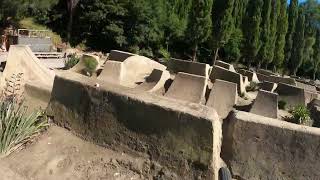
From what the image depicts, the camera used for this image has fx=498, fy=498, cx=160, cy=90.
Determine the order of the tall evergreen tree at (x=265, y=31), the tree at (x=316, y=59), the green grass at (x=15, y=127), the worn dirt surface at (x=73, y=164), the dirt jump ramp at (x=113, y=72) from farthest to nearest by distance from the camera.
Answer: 1. the tree at (x=316, y=59)
2. the tall evergreen tree at (x=265, y=31)
3. the dirt jump ramp at (x=113, y=72)
4. the green grass at (x=15, y=127)
5. the worn dirt surface at (x=73, y=164)

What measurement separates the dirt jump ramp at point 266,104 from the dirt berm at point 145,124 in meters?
7.03

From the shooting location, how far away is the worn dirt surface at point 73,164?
626 centimetres

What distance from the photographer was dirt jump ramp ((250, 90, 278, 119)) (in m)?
13.4

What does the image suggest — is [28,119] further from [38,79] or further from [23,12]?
[23,12]

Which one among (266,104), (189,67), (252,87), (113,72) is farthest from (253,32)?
(113,72)

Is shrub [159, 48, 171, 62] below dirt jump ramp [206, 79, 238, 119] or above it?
below

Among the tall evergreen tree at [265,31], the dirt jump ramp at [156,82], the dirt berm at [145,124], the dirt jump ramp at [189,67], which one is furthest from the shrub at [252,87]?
the tall evergreen tree at [265,31]

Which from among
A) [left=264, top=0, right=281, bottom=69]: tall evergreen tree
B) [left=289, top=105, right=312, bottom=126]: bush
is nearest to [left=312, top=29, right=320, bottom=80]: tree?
[left=264, top=0, right=281, bottom=69]: tall evergreen tree

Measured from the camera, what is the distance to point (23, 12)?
28469 millimetres

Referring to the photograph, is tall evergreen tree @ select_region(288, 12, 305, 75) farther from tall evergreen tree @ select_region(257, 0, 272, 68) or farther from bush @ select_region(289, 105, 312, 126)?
bush @ select_region(289, 105, 312, 126)

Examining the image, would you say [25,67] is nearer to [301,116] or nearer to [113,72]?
[113,72]

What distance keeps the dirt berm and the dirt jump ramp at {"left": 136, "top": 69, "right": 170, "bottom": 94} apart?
19.8ft

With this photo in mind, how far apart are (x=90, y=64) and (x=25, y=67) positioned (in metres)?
5.65

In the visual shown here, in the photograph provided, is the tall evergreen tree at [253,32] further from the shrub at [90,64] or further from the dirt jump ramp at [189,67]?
the shrub at [90,64]
